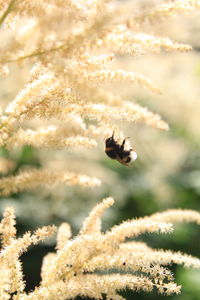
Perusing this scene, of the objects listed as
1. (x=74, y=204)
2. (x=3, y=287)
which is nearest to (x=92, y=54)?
(x=3, y=287)

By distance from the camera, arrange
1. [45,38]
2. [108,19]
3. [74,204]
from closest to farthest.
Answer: [108,19] → [45,38] → [74,204]

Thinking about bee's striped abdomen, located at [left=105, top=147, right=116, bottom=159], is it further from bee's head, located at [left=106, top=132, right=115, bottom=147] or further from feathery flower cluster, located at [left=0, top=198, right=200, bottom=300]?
feathery flower cluster, located at [left=0, top=198, right=200, bottom=300]

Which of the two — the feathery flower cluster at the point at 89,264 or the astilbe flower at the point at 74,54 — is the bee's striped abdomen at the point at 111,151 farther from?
the feathery flower cluster at the point at 89,264

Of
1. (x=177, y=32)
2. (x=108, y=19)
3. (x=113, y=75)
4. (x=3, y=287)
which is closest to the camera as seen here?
(x=108, y=19)

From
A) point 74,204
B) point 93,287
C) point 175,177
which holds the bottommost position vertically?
point 93,287

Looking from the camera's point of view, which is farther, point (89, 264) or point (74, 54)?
point (89, 264)

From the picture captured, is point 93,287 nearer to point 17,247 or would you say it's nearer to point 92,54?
point 17,247

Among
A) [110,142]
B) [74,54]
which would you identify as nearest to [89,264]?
[110,142]

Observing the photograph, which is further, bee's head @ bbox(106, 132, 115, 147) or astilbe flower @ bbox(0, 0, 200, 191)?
bee's head @ bbox(106, 132, 115, 147)

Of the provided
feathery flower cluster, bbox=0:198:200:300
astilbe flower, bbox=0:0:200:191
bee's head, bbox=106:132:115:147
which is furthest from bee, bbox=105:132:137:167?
feathery flower cluster, bbox=0:198:200:300

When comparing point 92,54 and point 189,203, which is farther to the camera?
point 189,203

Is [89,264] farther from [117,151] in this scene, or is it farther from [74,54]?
[74,54]
